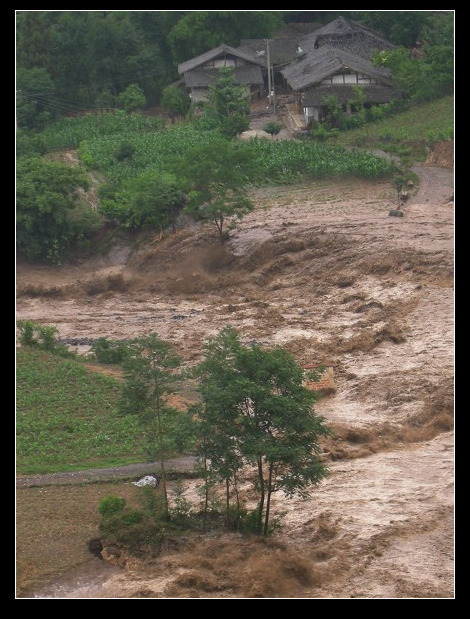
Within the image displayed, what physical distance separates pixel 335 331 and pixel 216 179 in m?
10.6

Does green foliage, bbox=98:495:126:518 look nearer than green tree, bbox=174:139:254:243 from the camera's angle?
Yes

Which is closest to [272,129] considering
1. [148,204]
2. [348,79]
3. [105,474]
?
[348,79]

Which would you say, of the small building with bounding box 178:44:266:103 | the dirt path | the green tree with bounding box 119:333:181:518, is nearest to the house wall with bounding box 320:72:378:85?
the small building with bounding box 178:44:266:103

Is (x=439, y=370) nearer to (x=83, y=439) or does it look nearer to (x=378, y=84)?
(x=83, y=439)

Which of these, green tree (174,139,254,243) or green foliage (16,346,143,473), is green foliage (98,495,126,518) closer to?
green foliage (16,346,143,473)

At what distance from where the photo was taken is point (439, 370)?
3225cm

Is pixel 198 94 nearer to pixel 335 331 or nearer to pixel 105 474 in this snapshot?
pixel 335 331

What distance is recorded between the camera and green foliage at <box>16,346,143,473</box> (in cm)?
2798

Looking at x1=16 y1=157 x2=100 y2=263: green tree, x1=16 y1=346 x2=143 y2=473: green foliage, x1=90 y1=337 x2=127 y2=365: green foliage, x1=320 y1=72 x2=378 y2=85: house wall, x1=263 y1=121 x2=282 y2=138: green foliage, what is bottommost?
x1=16 y1=346 x2=143 y2=473: green foliage

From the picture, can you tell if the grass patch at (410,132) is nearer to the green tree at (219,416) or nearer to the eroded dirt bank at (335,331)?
the eroded dirt bank at (335,331)

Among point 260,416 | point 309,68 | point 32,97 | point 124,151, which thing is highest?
point 309,68

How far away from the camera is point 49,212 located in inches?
1843

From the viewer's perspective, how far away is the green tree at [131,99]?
65125mm

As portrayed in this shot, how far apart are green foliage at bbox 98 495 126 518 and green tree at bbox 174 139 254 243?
2277cm
